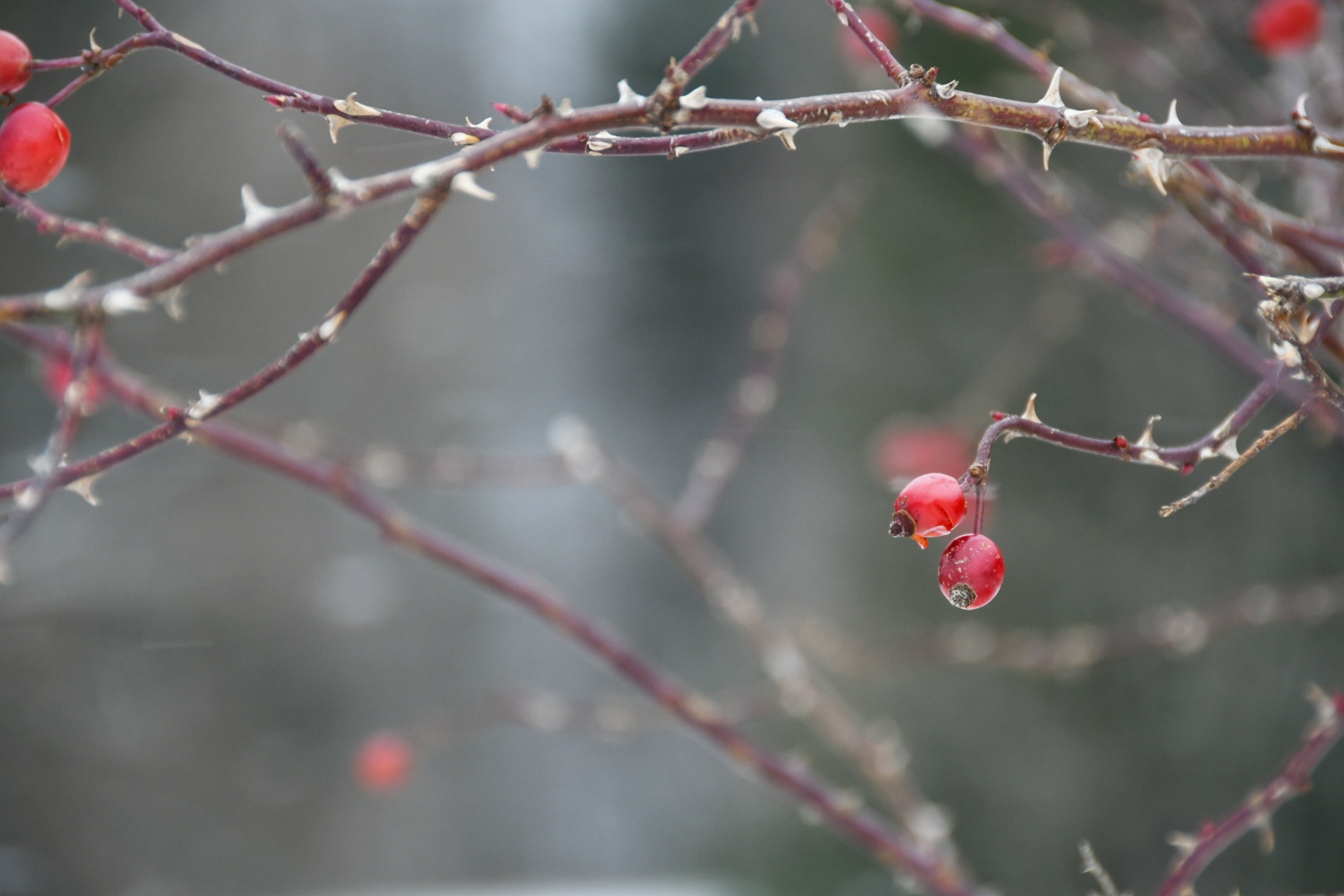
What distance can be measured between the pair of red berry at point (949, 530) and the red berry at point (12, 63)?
1.12 feet

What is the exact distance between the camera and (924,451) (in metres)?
1.26

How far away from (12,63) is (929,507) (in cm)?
35

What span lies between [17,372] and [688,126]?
62.8 inches

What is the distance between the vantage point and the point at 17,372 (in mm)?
1484

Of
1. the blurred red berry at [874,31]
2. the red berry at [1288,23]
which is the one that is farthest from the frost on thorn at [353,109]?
the red berry at [1288,23]

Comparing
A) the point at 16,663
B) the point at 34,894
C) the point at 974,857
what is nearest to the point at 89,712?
the point at 16,663

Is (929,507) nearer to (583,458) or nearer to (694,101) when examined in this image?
(694,101)

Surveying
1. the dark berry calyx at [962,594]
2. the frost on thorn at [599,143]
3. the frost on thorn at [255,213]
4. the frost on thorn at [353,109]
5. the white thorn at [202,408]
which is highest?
the frost on thorn at [353,109]

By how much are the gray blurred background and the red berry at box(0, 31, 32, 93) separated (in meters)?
0.80

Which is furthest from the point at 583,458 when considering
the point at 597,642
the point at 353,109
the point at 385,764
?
the point at 353,109

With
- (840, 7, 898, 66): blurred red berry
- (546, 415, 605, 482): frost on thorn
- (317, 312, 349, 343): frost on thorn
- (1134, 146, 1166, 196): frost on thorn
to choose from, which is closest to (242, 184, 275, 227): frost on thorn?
(317, 312, 349, 343): frost on thorn

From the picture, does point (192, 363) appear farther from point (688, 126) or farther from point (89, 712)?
point (688, 126)

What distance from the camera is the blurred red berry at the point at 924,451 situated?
1.23 meters

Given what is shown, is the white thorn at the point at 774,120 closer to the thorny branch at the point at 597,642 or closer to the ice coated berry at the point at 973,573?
the ice coated berry at the point at 973,573
